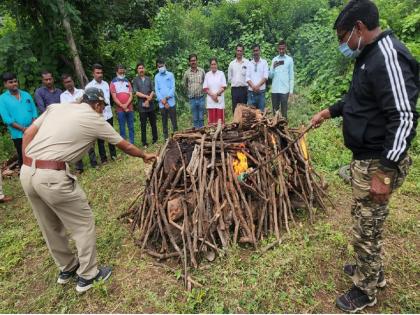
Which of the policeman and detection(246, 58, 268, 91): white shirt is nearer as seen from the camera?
the policeman

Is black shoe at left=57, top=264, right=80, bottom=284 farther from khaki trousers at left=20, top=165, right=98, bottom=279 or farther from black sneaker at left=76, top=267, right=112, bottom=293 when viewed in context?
black sneaker at left=76, top=267, right=112, bottom=293

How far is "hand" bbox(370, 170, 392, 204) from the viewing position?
8.53ft

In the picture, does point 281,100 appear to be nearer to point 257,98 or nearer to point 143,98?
point 257,98

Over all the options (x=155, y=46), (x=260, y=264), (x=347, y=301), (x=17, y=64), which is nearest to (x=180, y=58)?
(x=155, y=46)

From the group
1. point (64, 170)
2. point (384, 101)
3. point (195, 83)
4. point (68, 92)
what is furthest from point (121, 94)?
point (384, 101)

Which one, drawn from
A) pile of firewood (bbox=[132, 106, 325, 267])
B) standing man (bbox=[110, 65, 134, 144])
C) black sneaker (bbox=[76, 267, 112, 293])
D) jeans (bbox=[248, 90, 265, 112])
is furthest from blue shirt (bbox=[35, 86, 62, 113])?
jeans (bbox=[248, 90, 265, 112])

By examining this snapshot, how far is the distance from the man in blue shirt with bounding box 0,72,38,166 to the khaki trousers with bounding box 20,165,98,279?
12.4 feet

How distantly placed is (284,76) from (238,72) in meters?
1.17

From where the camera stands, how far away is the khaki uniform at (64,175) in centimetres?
339

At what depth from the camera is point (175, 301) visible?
137 inches

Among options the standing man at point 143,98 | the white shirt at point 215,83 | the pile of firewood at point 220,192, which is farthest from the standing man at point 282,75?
the pile of firewood at point 220,192

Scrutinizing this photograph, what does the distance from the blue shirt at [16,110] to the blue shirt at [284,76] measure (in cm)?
562

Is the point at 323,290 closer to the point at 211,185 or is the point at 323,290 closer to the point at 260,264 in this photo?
the point at 260,264

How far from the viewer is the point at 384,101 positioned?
2.50 metres
